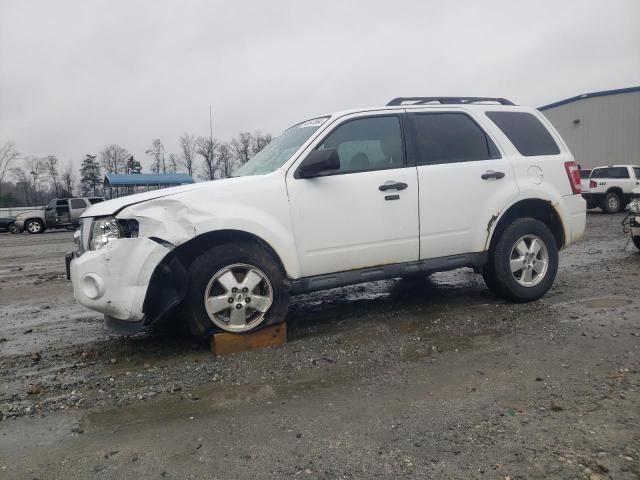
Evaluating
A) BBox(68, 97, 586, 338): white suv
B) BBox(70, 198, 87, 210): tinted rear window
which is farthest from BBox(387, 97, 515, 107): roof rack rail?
BBox(70, 198, 87, 210): tinted rear window

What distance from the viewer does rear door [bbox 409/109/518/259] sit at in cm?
462

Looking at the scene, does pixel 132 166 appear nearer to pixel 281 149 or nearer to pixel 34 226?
pixel 34 226

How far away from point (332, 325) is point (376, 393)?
62.3 inches

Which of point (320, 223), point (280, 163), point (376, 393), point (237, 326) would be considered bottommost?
point (376, 393)

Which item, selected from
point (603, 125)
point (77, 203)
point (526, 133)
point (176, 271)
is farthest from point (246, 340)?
point (603, 125)

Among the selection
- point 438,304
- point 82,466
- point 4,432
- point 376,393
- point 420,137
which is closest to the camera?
point 82,466

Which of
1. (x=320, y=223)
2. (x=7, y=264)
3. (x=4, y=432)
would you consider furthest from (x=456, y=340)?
(x=7, y=264)

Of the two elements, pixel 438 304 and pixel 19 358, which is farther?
pixel 438 304

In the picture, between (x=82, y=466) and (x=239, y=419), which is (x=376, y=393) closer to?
(x=239, y=419)

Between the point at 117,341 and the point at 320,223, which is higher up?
the point at 320,223

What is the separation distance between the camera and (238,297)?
4.00 meters

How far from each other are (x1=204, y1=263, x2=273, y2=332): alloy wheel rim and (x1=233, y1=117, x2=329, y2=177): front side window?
3.03ft

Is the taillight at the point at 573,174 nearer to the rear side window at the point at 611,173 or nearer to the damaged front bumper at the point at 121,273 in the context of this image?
the damaged front bumper at the point at 121,273

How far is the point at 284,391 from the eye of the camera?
3.31 m
